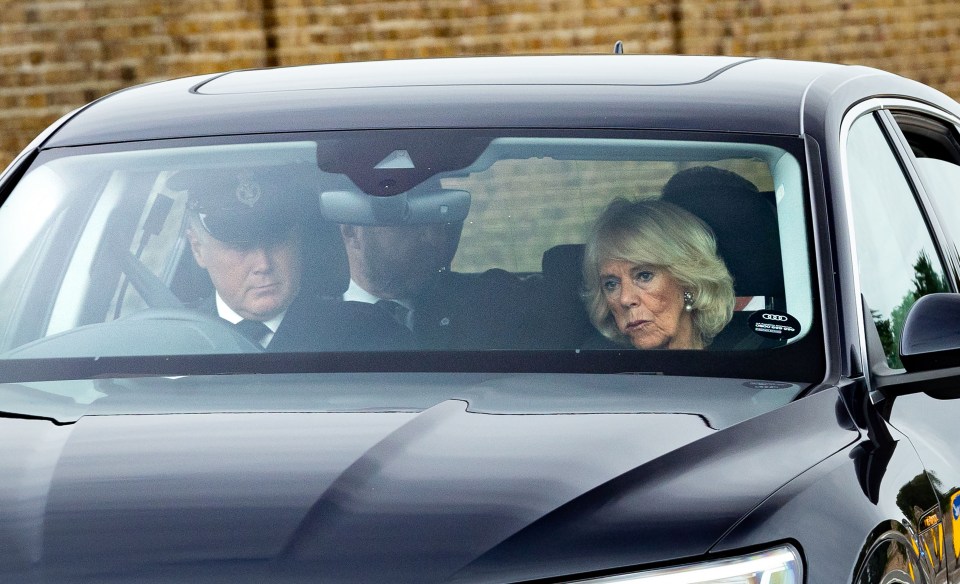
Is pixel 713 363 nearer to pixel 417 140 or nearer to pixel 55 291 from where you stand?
pixel 417 140

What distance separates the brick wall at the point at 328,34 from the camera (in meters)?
9.80

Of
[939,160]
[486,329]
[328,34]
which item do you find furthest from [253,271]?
[328,34]

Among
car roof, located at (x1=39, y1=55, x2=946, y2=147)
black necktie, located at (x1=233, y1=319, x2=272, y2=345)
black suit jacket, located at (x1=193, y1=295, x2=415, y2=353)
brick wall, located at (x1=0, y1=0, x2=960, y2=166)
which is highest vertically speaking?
→ car roof, located at (x1=39, y1=55, x2=946, y2=147)

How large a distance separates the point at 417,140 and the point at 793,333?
2.82 ft

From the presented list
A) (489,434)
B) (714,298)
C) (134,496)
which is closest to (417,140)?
(714,298)

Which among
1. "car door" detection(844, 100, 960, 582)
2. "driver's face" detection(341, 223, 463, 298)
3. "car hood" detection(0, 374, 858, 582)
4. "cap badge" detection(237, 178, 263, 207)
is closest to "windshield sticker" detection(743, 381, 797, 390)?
"car hood" detection(0, 374, 858, 582)

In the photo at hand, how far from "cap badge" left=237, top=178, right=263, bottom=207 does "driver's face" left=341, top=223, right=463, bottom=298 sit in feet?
0.70

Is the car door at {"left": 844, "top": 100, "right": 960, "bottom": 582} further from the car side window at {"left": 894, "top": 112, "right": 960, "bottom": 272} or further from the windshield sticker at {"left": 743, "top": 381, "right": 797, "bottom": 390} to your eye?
the windshield sticker at {"left": 743, "top": 381, "right": 797, "bottom": 390}

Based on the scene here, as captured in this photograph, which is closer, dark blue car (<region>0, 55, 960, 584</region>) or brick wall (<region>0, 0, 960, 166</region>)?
dark blue car (<region>0, 55, 960, 584</region>)

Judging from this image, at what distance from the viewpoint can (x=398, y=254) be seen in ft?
→ 10.7

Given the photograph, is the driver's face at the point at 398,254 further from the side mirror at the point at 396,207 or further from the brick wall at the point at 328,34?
the brick wall at the point at 328,34

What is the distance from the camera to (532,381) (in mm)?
2793

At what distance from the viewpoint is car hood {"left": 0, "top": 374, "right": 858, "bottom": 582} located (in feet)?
6.87

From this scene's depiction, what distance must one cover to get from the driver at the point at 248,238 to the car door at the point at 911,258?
1113 millimetres
